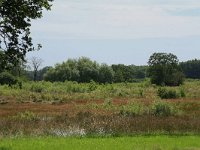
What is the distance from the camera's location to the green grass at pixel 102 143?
16891mm

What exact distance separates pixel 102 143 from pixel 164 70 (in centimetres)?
10060

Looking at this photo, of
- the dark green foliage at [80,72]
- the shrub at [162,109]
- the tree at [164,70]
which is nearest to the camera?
the shrub at [162,109]

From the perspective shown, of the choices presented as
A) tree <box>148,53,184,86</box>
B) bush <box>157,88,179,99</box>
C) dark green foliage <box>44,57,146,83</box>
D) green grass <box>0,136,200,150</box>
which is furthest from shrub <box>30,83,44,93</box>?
green grass <box>0,136,200,150</box>

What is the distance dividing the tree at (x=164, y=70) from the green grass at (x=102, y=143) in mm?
93604

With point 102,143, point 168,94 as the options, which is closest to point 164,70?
point 168,94

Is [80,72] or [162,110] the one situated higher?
[80,72]

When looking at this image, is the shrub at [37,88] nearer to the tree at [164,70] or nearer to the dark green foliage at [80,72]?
the tree at [164,70]

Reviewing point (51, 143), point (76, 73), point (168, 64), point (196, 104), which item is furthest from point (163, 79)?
point (51, 143)

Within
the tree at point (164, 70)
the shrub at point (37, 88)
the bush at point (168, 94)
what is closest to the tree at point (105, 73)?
the tree at point (164, 70)

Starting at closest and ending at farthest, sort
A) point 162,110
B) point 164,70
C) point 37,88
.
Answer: point 162,110 → point 37,88 → point 164,70

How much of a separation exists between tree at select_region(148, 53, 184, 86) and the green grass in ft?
307

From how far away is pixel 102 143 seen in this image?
18.4 m

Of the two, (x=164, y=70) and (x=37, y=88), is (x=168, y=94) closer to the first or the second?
(x=37, y=88)

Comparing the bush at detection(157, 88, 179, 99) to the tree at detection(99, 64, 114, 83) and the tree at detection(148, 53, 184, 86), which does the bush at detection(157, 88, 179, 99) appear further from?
the tree at detection(99, 64, 114, 83)
